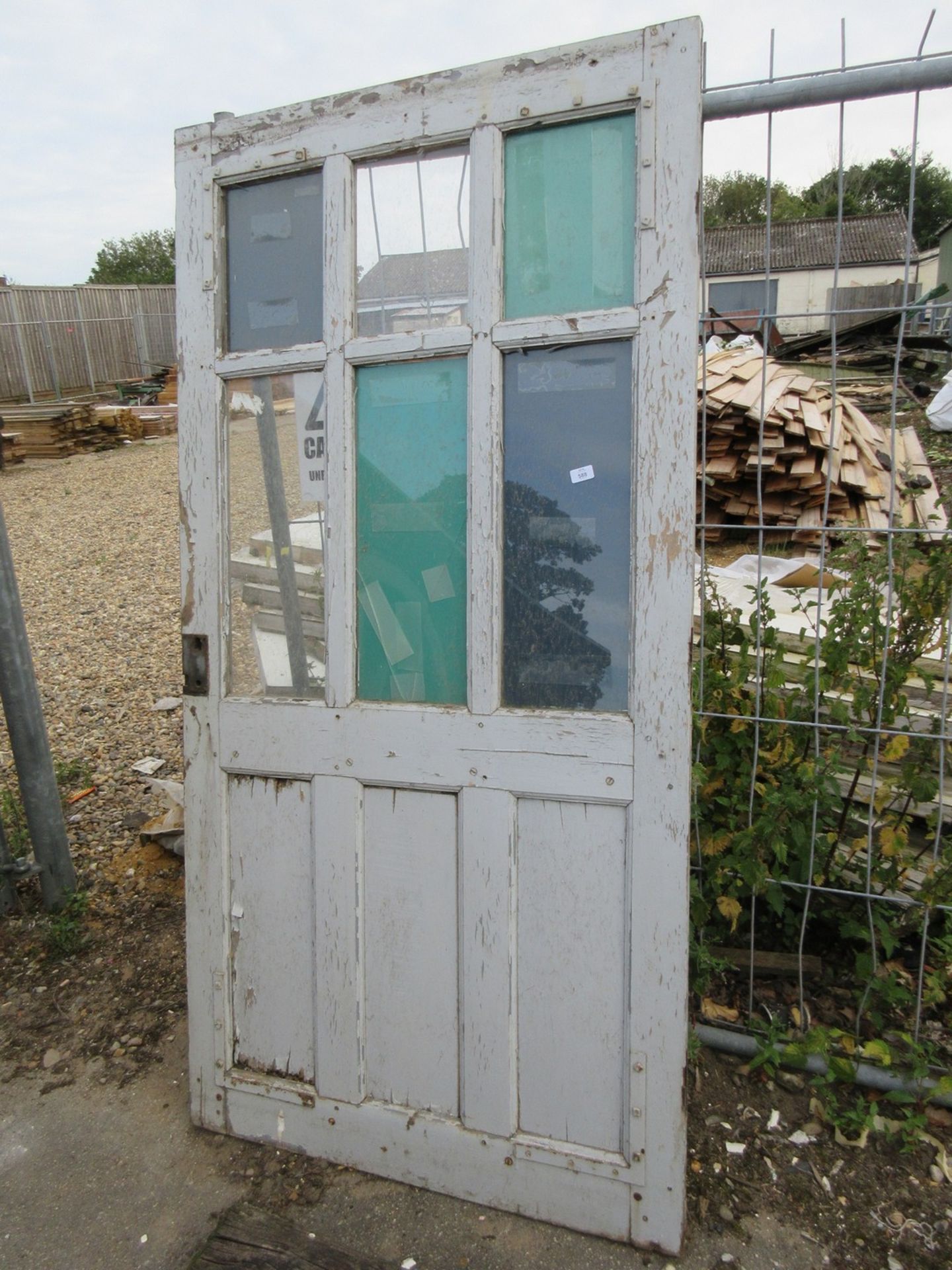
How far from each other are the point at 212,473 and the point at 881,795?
188 centimetres

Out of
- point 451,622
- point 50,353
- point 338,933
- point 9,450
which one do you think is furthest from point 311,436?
point 50,353

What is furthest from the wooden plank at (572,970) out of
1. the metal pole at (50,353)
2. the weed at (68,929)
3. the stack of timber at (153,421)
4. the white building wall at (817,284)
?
the metal pole at (50,353)

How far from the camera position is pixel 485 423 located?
1.90 metres

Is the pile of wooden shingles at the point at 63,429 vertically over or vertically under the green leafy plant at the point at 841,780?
over

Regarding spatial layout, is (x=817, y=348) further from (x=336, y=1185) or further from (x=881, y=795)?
(x=336, y=1185)

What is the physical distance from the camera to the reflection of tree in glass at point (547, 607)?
6.23 ft

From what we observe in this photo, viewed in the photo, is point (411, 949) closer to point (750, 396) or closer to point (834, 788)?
point (834, 788)

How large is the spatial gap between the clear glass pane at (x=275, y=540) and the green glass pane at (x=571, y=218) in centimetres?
60

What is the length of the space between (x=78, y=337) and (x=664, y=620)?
850 inches

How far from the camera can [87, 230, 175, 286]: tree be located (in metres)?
44.2

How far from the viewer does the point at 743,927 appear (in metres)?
2.62

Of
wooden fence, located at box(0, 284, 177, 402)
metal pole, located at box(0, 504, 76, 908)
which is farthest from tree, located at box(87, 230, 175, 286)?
metal pole, located at box(0, 504, 76, 908)

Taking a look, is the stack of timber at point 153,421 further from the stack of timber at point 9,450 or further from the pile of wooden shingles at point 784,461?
the pile of wooden shingles at point 784,461

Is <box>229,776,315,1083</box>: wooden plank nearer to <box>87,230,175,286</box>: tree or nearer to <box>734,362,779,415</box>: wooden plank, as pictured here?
<box>734,362,779,415</box>: wooden plank
